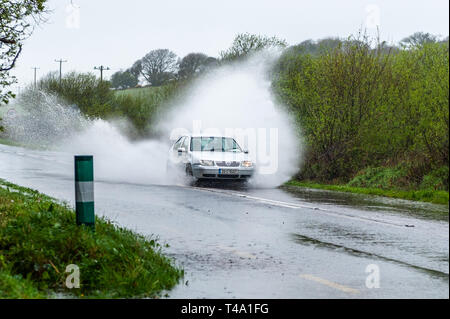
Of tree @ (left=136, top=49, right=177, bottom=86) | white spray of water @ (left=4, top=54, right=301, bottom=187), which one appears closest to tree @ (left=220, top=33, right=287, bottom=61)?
white spray of water @ (left=4, top=54, right=301, bottom=187)

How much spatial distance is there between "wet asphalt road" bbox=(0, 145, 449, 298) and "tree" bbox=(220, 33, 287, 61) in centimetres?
3260

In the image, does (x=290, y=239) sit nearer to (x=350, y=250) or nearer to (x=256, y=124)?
(x=350, y=250)

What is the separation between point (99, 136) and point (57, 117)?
73.0 feet

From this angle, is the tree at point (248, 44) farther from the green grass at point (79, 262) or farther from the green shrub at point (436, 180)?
the green grass at point (79, 262)

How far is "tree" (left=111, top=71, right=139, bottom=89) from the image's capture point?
85.8 m

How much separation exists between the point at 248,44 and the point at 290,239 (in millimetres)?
41603

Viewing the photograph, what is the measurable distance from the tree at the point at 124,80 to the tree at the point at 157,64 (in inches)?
125

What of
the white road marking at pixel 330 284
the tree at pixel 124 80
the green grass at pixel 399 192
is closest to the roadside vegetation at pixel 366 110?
the green grass at pixel 399 192

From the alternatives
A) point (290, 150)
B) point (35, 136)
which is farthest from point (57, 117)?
point (290, 150)

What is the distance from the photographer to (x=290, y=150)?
78.7ft

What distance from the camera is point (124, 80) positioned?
290 feet

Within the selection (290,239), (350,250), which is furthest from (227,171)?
(350,250)

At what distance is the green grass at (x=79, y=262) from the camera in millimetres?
7148

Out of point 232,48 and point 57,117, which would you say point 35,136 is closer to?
point 57,117
